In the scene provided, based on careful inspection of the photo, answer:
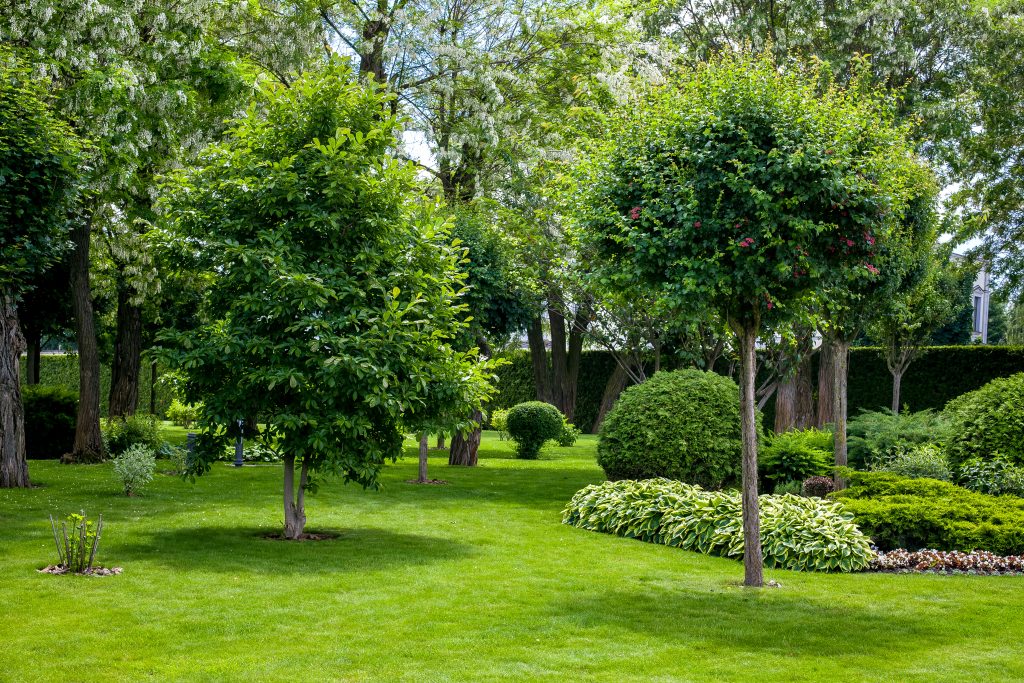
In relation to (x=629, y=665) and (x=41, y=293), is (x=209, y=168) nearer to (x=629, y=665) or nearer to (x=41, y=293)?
(x=629, y=665)

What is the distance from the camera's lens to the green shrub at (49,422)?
19109 mm

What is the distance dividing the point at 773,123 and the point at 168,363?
584cm

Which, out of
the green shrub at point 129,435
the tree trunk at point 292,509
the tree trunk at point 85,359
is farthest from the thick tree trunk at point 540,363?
the tree trunk at point 292,509

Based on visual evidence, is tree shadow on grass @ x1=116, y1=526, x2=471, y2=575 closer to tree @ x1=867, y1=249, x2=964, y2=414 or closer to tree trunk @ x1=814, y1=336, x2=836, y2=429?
tree @ x1=867, y1=249, x2=964, y2=414

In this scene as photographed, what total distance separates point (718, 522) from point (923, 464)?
3955 millimetres

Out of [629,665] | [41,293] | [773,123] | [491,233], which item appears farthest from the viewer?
[41,293]

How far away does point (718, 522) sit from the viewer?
33.1ft

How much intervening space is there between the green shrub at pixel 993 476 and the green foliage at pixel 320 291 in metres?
6.45

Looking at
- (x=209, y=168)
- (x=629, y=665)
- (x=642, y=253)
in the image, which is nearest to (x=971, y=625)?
(x=629, y=665)

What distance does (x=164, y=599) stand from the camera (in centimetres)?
709

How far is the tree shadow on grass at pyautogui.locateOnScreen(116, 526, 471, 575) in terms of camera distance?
8492mm

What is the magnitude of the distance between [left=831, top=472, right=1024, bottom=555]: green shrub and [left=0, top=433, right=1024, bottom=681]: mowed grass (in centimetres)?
72

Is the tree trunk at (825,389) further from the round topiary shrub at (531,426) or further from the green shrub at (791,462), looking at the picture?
the green shrub at (791,462)

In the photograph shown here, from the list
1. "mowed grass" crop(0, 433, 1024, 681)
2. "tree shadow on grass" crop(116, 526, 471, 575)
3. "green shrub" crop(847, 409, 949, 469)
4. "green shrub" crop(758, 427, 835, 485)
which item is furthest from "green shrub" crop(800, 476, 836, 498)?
"tree shadow on grass" crop(116, 526, 471, 575)
